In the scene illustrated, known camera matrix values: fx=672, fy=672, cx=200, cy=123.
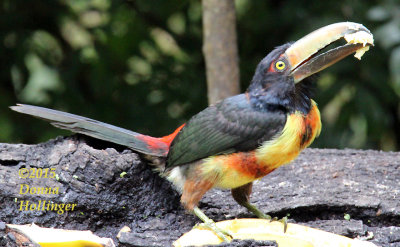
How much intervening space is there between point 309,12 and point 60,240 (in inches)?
126

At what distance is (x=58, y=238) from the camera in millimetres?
3158

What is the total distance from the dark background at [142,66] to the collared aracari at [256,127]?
186cm

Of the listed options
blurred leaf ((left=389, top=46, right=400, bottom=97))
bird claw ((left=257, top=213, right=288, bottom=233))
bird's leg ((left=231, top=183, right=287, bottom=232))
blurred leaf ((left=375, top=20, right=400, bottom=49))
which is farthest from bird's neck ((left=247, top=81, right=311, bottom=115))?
blurred leaf ((left=375, top=20, right=400, bottom=49))

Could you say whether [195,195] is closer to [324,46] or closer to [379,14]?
[324,46]

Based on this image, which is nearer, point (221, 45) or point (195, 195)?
point (195, 195)

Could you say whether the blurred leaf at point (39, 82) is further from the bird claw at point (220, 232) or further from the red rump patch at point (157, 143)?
the bird claw at point (220, 232)

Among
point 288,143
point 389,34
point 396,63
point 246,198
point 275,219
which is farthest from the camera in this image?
point 389,34

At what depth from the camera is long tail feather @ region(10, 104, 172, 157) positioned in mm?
3830

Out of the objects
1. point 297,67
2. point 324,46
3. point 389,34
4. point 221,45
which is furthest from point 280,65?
point 389,34

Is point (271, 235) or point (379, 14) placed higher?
point (379, 14)

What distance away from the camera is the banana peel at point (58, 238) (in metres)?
3.12

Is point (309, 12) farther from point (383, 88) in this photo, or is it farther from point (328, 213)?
point (328, 213)

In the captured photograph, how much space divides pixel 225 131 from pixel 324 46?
70cm

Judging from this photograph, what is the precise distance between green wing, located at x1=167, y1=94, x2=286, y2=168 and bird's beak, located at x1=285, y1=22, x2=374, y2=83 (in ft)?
0.91
